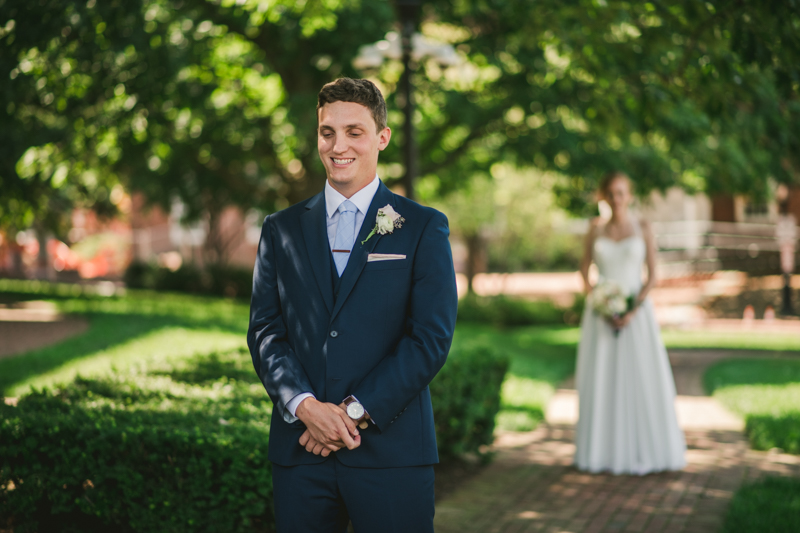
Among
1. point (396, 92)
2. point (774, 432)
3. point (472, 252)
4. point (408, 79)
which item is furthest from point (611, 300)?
point (472, 252)

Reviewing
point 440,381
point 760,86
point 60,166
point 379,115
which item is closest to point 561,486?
point 440,381

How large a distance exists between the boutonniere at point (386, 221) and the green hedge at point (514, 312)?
16806 mm

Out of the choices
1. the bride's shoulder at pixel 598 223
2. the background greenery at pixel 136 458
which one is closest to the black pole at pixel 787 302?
the bride's shoulder at pixel 598 223

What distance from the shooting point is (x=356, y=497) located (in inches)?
101

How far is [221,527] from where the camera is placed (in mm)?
4051

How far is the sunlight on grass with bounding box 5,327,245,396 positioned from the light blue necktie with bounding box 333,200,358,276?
528 cm

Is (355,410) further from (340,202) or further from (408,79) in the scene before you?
(408,79)

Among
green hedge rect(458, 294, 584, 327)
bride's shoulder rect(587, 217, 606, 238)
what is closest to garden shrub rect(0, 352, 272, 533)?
bride's shoulder rect(587, 217, 606, 238)

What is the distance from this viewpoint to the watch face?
2.50 m

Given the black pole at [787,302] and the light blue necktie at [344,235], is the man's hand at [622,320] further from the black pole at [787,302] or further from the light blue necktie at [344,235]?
the black pole at [787,302]

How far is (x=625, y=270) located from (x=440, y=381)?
2.11 m

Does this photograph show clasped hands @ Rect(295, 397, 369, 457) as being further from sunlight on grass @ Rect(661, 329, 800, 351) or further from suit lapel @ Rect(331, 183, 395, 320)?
sunlight on grass @ Rect(661, 329, 800, 351)

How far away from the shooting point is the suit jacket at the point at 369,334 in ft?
8.41

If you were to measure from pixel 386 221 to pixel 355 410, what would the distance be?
0.70m
